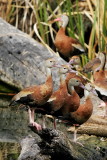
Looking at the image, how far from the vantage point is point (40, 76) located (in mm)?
9383

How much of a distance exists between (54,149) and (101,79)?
3115mm

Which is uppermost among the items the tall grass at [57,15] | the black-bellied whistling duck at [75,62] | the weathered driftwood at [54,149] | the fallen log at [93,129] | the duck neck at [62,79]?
the tall grass at [57,15]

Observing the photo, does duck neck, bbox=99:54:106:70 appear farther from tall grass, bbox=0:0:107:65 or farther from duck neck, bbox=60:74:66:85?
duck neck, bbox=60:74:66:85

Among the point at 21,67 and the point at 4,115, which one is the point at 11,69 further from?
the point at 4,115

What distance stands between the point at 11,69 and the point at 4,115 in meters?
1.01

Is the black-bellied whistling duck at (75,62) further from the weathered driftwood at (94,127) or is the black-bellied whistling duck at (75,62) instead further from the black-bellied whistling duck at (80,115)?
the black-bellied whistling duck at (80,115)

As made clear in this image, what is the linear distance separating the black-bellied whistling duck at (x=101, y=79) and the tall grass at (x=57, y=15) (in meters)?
0.90

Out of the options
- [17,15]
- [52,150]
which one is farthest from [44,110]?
[17,15]

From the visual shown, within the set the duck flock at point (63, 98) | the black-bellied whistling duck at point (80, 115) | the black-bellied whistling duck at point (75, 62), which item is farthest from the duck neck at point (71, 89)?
the black-bellied whistling duck at point (75, 62)

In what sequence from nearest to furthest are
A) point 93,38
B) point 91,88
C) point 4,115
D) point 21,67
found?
point 91,88, point 4,115, point 21,67, point 93,38

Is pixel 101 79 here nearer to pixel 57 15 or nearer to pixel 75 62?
pixel 75 62

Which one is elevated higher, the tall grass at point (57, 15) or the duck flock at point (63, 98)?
the tall grass at point (57, 15)

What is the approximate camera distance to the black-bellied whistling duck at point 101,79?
8.52 meters

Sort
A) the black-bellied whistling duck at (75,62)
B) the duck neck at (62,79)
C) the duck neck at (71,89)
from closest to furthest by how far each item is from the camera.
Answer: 1. the duck neck at (71,89)
2. the duck neck at (62,79)
3. the black-bellied whistling duck at (75,62)
